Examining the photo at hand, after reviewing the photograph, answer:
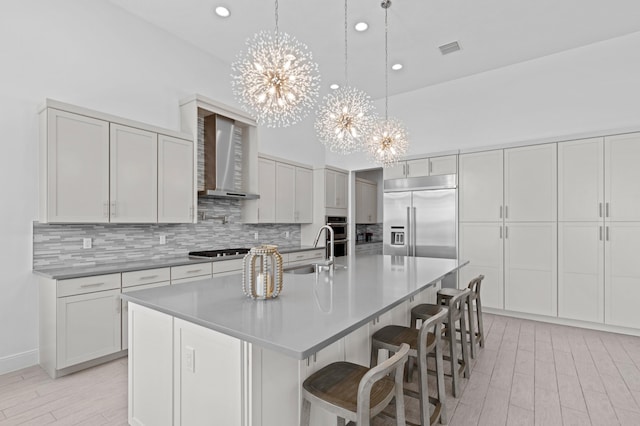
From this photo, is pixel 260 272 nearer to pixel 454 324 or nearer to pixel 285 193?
pixel 454 324

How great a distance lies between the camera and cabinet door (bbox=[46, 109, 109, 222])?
2781 millimetres

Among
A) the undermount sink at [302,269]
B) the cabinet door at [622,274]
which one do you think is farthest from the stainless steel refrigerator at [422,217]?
the undermount sink at [302,269]

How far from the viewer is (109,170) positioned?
10.3ft

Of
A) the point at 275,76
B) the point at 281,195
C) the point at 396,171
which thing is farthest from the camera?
the point at 396,171

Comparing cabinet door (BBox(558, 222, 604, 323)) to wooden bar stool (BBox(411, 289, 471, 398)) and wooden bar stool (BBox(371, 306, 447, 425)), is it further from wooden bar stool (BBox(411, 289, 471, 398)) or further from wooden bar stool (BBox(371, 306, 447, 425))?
wooden bar stool (BBox(371, 306, 447, 425))

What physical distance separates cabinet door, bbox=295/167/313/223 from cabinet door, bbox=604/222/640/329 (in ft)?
13.7

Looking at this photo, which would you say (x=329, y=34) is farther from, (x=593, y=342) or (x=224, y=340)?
(x=593, y=342)

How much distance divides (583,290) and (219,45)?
18.6 ft

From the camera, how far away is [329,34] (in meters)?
4.12

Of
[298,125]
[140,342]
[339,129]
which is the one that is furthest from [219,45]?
[140,342]

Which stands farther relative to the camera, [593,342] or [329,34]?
[329,34]

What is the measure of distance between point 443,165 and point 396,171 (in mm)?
756

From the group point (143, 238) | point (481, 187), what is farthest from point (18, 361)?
point (481, 187)

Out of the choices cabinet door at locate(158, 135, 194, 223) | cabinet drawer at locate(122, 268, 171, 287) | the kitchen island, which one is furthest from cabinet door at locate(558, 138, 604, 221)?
cabinet drawer at locate(122, 268, 171, 287)
